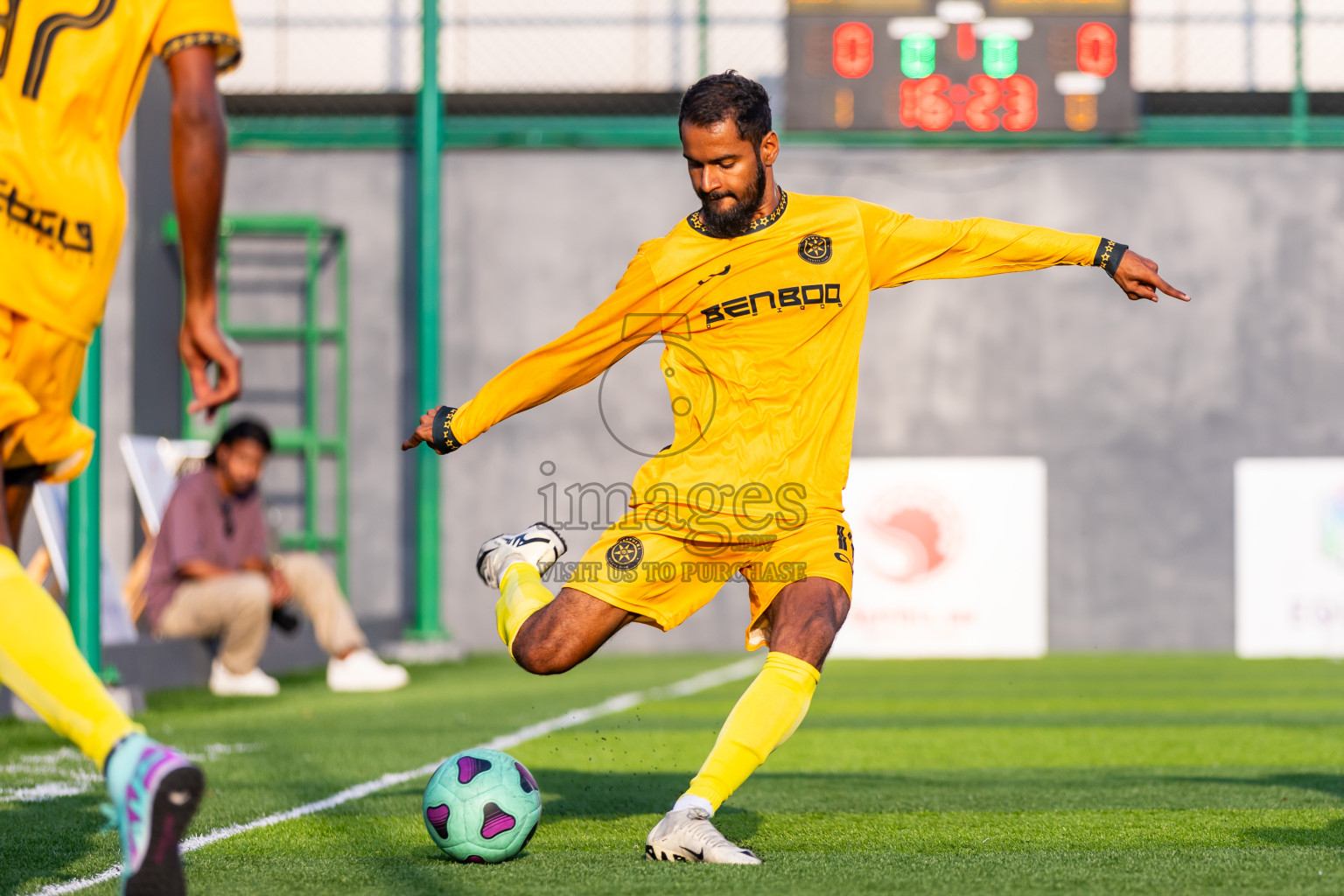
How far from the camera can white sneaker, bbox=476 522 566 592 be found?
4.65 meters

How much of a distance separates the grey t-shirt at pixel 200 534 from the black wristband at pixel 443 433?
216 inches

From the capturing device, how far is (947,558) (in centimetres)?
1436

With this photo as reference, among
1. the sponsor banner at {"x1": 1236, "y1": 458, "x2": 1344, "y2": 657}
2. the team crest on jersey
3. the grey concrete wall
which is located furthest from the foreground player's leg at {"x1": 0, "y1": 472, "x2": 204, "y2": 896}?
the sponsor banner at {"x1": 1236, "y1": 458, "x2": 1344, "y2": 657}

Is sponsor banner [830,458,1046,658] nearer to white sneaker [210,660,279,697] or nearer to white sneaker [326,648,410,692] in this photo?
white sneaker [326,648,410,692]

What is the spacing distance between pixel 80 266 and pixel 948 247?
2.32 metres

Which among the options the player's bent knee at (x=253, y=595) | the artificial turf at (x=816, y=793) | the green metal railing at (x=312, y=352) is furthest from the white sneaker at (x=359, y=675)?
A: the green metal railing at (x=312, y=352)

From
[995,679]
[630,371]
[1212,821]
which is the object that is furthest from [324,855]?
[630,371]

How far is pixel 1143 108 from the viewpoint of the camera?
1541 cm

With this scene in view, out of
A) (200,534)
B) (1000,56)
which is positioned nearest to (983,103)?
(1000,56)

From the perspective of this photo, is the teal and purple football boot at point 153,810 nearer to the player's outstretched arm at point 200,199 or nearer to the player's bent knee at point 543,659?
the player's outstretched arm at point 200,199

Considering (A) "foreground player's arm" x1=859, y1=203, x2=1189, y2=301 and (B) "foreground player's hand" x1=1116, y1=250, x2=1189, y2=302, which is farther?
(A) "foreground player's arm" x1=859, y1=203, x2=1189, y2=301

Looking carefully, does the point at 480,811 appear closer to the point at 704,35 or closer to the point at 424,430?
the point at 424,430

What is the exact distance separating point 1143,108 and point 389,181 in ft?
23.5

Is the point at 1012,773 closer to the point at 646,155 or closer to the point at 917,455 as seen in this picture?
the point at 917,455
